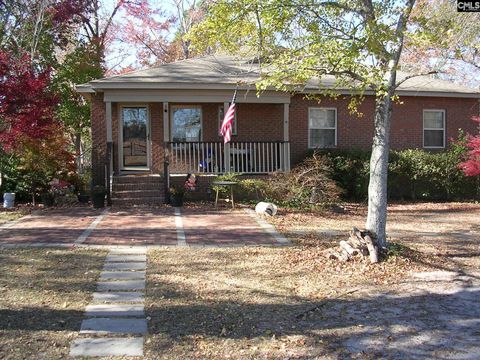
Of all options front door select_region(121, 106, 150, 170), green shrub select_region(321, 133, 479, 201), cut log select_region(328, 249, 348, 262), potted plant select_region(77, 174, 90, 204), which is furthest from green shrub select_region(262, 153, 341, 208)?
cut log select_region(328, 249, 348, 262)

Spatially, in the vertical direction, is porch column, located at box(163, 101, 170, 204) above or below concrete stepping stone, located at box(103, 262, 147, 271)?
above

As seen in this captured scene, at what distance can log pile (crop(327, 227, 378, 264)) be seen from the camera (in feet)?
23.5

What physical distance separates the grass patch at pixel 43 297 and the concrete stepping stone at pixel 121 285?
0.14m

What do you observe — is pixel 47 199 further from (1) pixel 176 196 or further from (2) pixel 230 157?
(2) pixel 230 157

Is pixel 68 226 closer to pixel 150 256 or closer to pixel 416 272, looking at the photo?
pixel 150 256

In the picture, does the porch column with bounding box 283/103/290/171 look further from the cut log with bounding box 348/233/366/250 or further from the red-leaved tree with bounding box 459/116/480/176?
the cut log with bounding box 348/233/366/250

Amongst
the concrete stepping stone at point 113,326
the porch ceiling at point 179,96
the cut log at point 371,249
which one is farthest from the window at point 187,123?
the concrete stepping stone at point 113,326

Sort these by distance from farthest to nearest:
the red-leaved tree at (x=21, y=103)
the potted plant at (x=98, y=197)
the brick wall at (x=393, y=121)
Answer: the brick wall at (x=393, y=121)
the potted plant at (x=98, y=197)
the red-leaved tree at (x=21, y=103)

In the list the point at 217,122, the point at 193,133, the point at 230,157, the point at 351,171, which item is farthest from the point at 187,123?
the point at 351,171

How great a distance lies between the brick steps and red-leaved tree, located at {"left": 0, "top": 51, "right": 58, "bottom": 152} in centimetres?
249

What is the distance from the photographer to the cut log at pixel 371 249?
7.07 meters

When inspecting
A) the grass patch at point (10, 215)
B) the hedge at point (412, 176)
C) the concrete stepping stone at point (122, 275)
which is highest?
the hedge at point (412, 176)

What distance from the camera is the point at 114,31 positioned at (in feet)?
89.5

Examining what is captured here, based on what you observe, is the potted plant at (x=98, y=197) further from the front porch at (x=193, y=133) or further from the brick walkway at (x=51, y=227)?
the front porch at (x=193, y=133)
